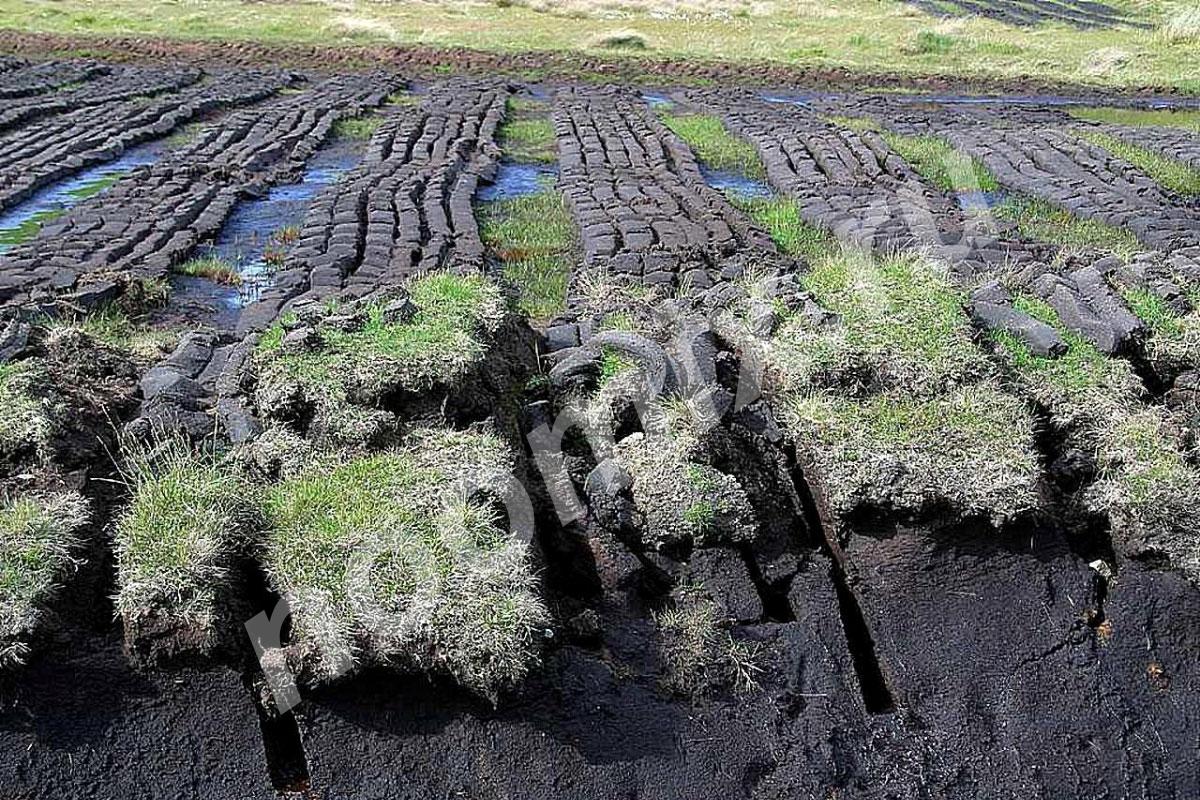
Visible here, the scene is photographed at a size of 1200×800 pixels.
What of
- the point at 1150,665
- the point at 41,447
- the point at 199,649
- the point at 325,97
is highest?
the point at 41,447

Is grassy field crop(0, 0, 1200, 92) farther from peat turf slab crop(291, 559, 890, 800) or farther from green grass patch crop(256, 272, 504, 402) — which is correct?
peat turf slab crop(291, 559, 890, 800)

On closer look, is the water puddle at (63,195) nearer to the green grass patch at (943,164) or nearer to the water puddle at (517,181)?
Answer: the water puddle at (517,181)

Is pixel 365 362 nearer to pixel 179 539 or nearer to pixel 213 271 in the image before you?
pixel 179 539

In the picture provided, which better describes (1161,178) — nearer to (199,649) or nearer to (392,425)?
(392,425)

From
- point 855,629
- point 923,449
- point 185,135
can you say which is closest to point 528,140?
point 185,135

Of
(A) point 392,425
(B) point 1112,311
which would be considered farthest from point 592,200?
(A) point 392,425

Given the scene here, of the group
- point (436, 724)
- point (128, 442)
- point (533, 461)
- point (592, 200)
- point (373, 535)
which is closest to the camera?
point (436, 724)

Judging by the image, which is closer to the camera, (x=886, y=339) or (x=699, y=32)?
(x=886, y=339)
